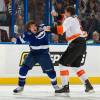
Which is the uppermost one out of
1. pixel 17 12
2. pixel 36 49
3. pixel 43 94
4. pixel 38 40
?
pixel 17 12

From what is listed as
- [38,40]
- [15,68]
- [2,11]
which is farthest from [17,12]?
[38,40]

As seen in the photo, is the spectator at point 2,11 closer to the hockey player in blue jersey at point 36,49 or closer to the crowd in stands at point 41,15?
the crowd in stands at point 41,15

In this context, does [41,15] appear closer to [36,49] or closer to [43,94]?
[36,49]

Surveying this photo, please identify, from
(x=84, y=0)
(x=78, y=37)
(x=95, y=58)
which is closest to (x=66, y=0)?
(x=84, y=0)

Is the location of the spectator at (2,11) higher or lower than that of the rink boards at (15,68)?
higher

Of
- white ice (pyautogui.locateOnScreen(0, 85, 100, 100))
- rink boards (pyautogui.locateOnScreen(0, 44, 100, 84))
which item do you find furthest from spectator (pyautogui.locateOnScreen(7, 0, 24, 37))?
white ice (pyautogui.locateOnScreen(0, 85, 100, 100))

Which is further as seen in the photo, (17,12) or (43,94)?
(17,12)

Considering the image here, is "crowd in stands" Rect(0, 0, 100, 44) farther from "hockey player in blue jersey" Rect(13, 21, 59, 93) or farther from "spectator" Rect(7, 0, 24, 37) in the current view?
"hockey player in blue jersey" Rect(13, 21, 59, 93)

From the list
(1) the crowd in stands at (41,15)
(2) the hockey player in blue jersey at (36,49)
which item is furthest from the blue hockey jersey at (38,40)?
(1) the crowd in stands at (41,15)

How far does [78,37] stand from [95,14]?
320cm

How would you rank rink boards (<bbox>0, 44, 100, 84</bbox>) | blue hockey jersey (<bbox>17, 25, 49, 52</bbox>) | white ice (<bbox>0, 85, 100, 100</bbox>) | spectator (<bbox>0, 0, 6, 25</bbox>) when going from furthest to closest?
spectator (<bbox>0, 0, 6, 25</bbox>), rink boards (<bbox>0, 44, 100, 84</bbox>), blue hockey jersey (<bbox>17, 25, 49, 52</bbox>), white ice (<bbox>0, 85, 100, 100</bbox>)

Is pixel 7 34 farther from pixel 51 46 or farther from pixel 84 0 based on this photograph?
pixel 84 0

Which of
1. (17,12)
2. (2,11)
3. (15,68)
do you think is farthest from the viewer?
(17,12)

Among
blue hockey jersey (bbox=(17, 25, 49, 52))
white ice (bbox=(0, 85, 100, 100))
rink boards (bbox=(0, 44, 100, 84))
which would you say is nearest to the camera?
white ice (bbox=(0, 85, 100, 100))
